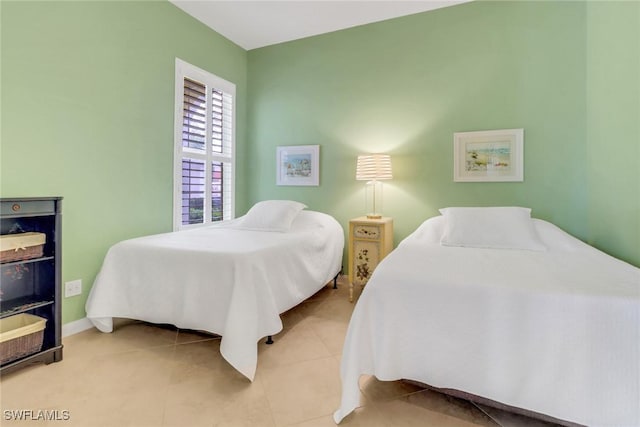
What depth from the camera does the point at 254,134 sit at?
12.9ft

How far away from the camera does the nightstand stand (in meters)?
2.85

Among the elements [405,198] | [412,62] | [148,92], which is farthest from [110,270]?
[412,62]

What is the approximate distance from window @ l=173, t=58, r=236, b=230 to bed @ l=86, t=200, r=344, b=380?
670mm

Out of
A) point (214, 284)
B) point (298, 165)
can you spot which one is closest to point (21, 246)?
point (214, 284)

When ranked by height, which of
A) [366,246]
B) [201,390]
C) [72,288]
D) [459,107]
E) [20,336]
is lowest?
[201,390]

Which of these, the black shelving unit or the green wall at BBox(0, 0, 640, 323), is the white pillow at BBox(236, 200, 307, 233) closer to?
the green wall at BBox(0, 0, 640, 323)

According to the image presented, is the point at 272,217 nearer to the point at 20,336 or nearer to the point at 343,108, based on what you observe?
the point at 343,108

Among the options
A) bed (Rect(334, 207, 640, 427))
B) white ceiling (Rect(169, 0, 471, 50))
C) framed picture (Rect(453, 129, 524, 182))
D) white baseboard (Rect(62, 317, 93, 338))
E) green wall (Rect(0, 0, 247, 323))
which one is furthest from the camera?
white ceiling (Rect(169, 0, 471, 50))

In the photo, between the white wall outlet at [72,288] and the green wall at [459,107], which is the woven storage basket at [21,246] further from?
the green wall at [459,107]

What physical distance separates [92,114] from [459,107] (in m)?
3.19

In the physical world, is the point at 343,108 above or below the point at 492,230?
above

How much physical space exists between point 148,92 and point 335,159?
76.9 inches

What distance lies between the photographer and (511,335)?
126 cm

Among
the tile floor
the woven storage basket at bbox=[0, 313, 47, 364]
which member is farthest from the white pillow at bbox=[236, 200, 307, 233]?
the woven storage basket at bbox=[0, 313, 47, 364]
